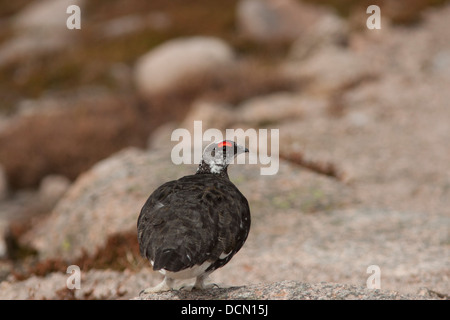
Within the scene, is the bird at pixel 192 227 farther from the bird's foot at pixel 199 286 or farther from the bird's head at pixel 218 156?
the bird's head at pixel 218 156

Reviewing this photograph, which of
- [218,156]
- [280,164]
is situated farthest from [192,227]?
[280,164]

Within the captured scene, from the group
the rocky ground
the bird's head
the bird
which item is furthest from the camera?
the rocky ground

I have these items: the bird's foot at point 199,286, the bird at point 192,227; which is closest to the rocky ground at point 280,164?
the bird's foot at point 199,286

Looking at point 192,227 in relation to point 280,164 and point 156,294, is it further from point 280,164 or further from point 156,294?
point 280,164

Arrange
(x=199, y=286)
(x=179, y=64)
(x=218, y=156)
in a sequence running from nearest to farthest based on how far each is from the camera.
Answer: (x=199, y=286), (x=218, y=156), (x=179, y=64)

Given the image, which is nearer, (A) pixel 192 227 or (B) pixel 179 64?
(A) pixel 192 227

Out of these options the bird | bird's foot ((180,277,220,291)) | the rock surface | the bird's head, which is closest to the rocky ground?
the rock surface

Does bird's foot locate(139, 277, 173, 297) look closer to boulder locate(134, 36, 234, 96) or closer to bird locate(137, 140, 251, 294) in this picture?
bird locate(137, 140, 251, 294)
